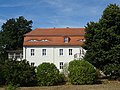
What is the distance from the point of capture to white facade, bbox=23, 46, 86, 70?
62812 mm

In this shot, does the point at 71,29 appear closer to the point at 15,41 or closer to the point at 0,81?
the point at 15,41

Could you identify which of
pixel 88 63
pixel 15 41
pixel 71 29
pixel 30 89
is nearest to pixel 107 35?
pixel 88 63

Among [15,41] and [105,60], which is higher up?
[15,41]

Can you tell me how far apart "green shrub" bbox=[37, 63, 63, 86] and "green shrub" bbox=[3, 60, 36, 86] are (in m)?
0.85

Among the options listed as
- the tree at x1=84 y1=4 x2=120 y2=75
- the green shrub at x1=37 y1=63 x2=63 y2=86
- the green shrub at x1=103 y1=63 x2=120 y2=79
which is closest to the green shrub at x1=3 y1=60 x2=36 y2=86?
the green shrub at x1=37 y1=63 x2=63 y2=86

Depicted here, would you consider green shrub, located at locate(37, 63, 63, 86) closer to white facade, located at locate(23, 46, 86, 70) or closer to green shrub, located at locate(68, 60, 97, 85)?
green shrub, located at locate(68, 60, 97, 85)

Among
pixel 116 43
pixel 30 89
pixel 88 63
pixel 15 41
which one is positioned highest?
pixel 15 41

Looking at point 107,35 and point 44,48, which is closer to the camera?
point 107,35

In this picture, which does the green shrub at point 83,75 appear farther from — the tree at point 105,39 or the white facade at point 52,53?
the white facade at point 52,53

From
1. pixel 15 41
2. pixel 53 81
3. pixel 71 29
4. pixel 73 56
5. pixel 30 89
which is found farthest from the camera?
pixel 15 41

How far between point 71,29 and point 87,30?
2324cm

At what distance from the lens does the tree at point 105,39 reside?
43.3m

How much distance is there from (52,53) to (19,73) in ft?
76.4

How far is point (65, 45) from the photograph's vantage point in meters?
62.9
